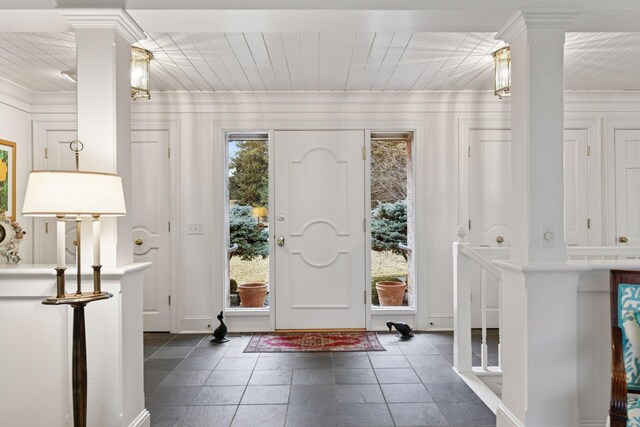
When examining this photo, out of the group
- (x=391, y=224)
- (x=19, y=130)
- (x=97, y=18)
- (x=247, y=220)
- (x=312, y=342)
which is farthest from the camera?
(x=391, y=224)

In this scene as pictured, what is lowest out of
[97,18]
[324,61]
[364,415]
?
[364,415]

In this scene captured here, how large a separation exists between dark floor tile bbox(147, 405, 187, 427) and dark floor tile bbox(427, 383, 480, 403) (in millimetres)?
1569

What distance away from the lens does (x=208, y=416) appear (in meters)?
2.43

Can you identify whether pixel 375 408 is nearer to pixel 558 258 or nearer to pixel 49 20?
pixel 558 258

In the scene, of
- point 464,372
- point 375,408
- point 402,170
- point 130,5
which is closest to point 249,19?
point 130,5

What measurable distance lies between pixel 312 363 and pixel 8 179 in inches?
125

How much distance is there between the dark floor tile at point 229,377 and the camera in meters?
2.91

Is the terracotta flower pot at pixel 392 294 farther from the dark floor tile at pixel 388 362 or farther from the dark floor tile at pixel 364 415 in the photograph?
the dark floor tile at pixel 364 415

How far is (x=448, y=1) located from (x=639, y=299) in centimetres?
161

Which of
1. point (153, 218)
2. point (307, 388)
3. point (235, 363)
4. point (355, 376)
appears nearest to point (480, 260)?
point (355, 376)

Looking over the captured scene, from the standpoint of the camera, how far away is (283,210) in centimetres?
412

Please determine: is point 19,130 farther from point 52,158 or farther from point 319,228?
point 319,228

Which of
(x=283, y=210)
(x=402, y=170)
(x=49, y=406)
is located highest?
(x=402, y=170)

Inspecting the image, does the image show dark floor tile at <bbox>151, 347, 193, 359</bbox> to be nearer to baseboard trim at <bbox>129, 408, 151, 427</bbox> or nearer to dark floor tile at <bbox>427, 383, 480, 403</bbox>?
baseboard trim at <bbox>129, 408, 151, 427</bbox>
